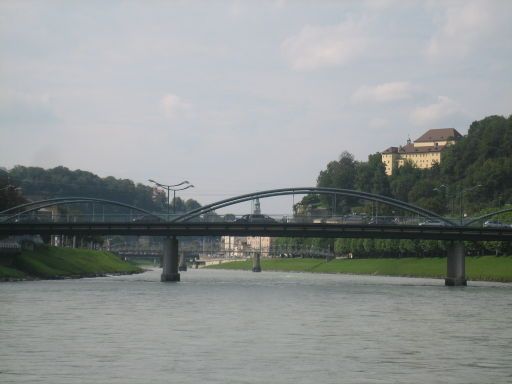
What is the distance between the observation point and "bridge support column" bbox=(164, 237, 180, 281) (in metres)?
128

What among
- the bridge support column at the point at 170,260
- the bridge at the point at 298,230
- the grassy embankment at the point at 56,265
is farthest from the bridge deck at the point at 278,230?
the bridge support column at the point at 170,260

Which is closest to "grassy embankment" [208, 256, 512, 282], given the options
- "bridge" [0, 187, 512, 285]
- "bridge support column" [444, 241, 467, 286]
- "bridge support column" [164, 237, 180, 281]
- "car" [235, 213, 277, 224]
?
"bridge support column" [444, 241, 467, 286]

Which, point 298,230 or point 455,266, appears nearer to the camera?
point 298,230

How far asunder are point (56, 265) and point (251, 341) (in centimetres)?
9563

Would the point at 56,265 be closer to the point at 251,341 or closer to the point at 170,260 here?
the point at 170,260

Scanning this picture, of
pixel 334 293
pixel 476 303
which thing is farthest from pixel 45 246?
pixel 476 303

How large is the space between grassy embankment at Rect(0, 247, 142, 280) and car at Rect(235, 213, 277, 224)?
24158mm

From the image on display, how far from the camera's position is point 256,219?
12169cm

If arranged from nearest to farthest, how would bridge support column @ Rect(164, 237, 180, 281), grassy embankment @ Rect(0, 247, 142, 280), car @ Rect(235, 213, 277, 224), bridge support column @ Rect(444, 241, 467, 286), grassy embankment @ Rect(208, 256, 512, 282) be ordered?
bridge support column @ Rect(444, 241, 467, 286) < car @ Rect(235, 213, 277, 224) < grassy embankment @ Rect(0, 247, 142, 280) < bridge support column @ Rect(164, 237, 180, 281) < grassy embankment @ Rect(208, 256, 512, 282)

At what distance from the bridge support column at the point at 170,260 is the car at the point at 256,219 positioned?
31.7 ft

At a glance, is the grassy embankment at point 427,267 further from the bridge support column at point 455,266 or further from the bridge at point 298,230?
the bridge at point 298,230

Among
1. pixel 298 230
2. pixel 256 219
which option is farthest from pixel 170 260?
pixel 298 230

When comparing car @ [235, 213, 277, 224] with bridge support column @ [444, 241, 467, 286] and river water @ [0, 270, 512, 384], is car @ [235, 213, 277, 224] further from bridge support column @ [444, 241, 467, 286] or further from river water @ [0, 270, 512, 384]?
river water @ [0, 270, 512, 384]

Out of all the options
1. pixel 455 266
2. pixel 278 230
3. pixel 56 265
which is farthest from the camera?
pixel 56 265
